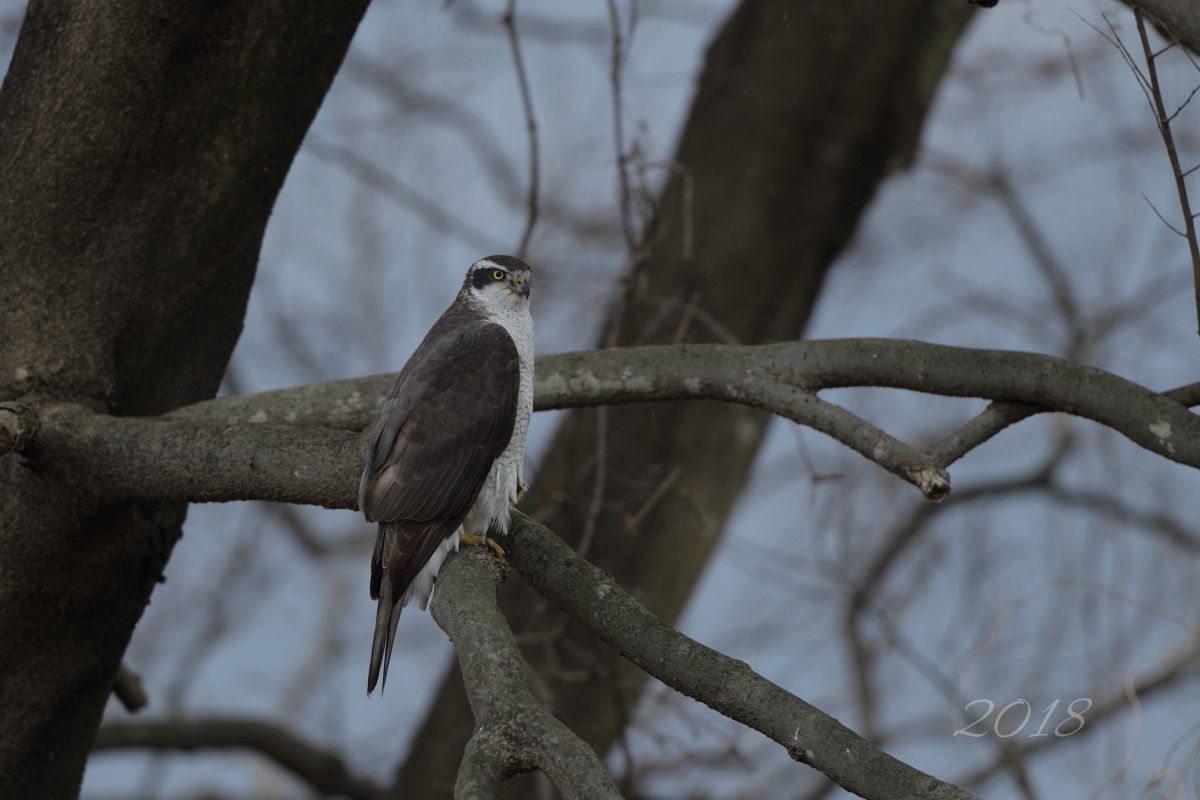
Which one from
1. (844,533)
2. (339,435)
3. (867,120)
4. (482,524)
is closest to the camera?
(339,435)

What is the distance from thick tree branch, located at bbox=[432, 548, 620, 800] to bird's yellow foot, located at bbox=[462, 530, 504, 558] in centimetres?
53

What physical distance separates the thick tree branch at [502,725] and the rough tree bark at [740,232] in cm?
342

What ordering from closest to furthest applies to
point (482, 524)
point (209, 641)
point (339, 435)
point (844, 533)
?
point (339, 435) → point (482, 524) → point (844, 533) → point (209, 641)

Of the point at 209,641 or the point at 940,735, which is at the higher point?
the point at 940,735

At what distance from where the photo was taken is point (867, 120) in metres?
6.31

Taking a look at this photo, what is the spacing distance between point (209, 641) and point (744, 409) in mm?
4183

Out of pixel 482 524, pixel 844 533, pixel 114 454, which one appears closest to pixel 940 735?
pixel 844 533

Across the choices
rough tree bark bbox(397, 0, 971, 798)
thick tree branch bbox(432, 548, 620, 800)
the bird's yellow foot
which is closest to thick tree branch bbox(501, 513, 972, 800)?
the bird's yellow foot

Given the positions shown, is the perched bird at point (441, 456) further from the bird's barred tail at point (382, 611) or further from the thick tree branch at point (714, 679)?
the thick tree branch at point (714, 679)

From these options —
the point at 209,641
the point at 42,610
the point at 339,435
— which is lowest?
the point at 42,610

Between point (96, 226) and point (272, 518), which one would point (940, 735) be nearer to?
point (272, 518)

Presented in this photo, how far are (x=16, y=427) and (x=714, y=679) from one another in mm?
1771

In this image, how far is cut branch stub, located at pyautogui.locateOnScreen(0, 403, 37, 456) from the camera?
10.2 ft

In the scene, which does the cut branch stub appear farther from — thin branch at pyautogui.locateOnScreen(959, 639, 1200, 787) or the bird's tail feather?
thin branch at pyautogui.locateOnScreen(959, 639, 1200, 787)
